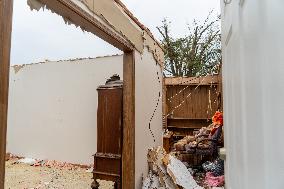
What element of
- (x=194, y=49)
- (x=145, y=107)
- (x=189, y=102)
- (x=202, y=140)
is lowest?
(x=202, y=140)

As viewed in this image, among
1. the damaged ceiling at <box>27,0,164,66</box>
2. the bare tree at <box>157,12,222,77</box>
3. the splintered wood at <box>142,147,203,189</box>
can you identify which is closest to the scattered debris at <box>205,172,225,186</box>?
the splintered wood at <box>142,147,203,189</box>

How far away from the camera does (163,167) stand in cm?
412

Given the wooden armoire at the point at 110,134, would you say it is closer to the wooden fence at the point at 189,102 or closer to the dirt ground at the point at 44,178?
the dirt ground at the point at 44,178

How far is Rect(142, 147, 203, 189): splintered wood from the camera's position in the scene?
3.77 meters

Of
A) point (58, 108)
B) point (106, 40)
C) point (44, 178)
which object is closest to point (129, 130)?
point (106, 40)

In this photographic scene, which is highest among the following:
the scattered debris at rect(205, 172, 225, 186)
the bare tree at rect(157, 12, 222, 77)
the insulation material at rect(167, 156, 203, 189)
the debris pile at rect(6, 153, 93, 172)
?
the bare tree at rect(157, 12, 222, 77)

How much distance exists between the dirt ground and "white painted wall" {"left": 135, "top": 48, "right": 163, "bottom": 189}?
4.58ft

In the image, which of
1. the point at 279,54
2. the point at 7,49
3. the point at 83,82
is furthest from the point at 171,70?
the point at 279,54

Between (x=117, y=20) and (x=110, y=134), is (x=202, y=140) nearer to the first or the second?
(x=110, y=134)

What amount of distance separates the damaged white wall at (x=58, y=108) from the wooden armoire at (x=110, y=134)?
180 centimetres

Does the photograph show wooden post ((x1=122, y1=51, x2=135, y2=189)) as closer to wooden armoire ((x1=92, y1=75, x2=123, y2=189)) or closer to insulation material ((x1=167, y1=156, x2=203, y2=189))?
wooden armoire ((x1=92, y1=75, x2=123, y2=189))

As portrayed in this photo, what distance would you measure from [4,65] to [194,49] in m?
11.6

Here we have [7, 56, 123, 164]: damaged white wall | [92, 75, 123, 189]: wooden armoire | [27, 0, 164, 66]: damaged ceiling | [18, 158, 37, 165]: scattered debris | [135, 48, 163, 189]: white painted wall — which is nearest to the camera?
[27, 0, 164, 66]: damaged ceiling

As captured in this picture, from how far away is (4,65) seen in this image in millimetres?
1382
